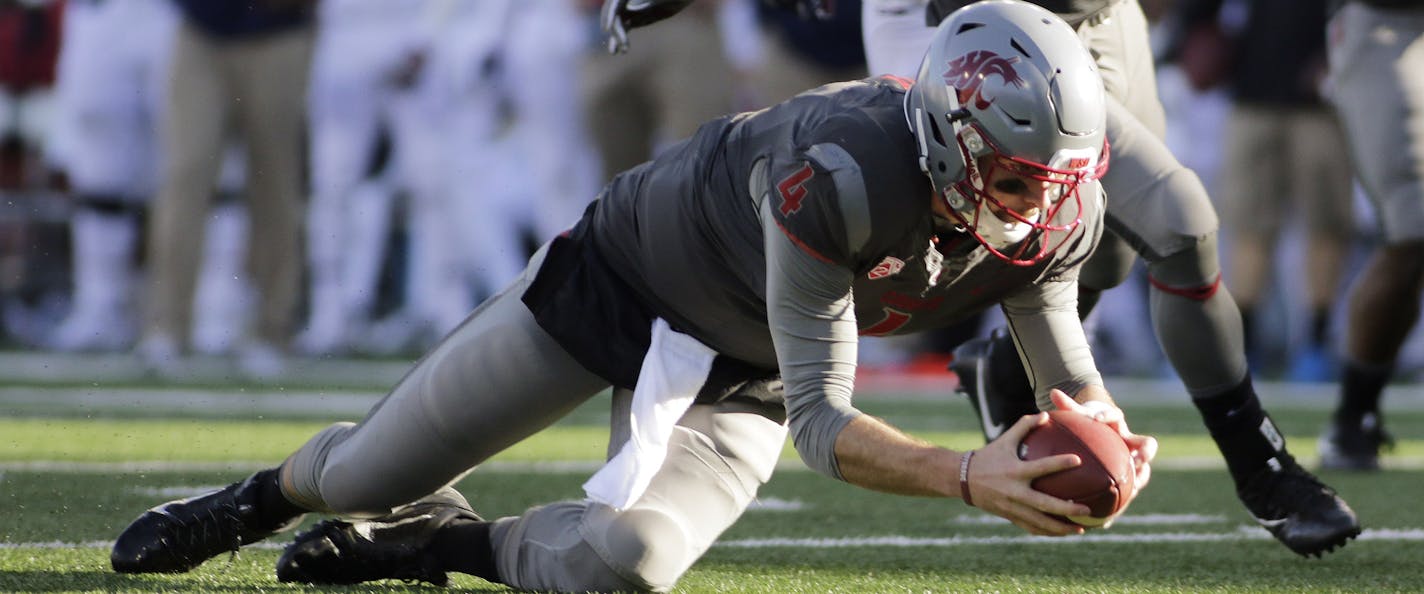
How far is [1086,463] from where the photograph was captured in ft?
8.20

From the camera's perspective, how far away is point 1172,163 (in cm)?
363

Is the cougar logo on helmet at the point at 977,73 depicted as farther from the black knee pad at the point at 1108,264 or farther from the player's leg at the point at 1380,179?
the player's leg at the point at 1380,179

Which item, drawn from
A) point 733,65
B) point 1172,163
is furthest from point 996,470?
point 733,65

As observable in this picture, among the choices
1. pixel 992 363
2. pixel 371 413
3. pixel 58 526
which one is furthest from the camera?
pixel 992 363

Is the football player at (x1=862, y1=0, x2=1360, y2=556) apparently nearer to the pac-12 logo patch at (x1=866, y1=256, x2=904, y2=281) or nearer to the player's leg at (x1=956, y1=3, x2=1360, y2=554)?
the player's leg at (x1=956, y1=3, x2=1360, y2=554)

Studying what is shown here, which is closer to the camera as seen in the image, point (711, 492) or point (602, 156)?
point (711, 492)

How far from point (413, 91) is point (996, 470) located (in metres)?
7.64

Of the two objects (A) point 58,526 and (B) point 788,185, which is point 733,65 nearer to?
(A) point 58,526

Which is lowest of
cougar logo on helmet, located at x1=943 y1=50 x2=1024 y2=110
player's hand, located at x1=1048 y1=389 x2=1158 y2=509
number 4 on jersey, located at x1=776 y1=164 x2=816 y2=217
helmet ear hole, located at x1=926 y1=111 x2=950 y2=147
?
player's hand, located at x1=1048 y1=389 x2=1158 y2=509

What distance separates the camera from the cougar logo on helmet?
277 cm

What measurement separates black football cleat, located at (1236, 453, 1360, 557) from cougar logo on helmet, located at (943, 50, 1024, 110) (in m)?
1.24

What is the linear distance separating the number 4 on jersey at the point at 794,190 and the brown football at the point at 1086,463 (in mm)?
476

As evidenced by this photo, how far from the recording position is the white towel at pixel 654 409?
10.3ft

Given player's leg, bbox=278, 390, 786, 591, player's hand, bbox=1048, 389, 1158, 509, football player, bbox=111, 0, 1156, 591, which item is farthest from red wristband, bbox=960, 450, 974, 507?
player's leg, bbox=278, 390, 786, 591
